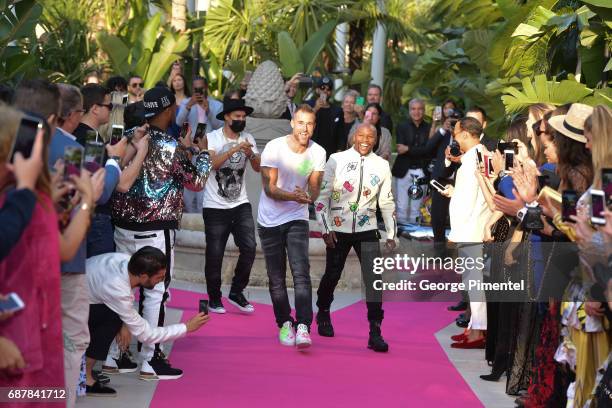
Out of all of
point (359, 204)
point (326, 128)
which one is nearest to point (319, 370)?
point (359, 204)

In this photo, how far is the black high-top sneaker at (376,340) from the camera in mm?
10156

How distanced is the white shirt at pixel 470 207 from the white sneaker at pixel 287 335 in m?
1.66

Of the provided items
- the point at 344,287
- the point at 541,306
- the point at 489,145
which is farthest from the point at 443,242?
the point at 541,306

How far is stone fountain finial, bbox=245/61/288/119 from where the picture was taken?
1405 cm

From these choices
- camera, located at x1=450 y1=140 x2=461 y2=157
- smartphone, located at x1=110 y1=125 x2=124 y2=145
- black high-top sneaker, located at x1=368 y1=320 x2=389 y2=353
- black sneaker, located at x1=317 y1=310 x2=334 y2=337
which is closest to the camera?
smartphone, located at x1=110 y1=125 x2=124 y2=145

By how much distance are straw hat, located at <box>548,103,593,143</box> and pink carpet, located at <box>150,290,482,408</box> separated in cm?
227

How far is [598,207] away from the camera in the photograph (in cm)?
572

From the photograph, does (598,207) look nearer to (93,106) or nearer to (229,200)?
(93,106)

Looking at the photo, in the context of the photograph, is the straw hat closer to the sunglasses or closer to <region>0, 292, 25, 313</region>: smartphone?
the sunglasses

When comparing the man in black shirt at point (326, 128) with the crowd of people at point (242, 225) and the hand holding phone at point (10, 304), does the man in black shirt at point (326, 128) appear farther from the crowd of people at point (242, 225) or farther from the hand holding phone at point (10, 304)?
the hand holding phone at point (10, 304)

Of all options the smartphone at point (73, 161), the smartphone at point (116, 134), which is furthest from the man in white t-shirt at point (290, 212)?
the smartphone at point (73, 161)

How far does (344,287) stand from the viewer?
1343cm

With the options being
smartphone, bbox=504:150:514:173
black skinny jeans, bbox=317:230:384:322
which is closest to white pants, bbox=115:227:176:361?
black skinny jeans, bbox=317:230:384:322

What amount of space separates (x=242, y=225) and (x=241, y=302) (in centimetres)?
89
